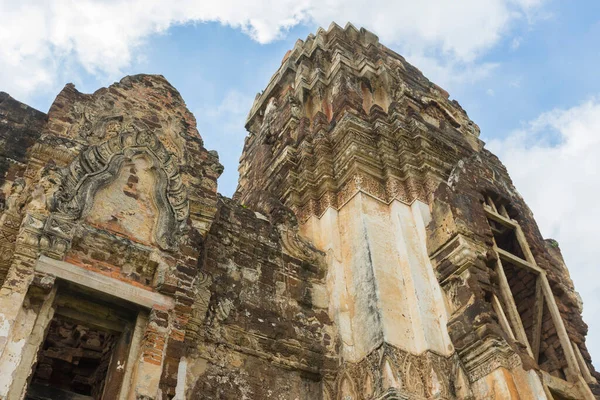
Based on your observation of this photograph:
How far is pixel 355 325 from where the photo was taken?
7906 millimetres

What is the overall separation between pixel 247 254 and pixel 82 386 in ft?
9.06

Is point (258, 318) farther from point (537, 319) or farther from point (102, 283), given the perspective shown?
point (537, 319)

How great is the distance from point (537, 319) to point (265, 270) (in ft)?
13.9

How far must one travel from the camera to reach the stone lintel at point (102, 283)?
17.6ft

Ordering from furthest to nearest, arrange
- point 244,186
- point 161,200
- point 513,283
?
point 244,186 < point 513,283 < point 161,200

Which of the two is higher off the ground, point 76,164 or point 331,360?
point 76,164

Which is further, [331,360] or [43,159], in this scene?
[331,360]

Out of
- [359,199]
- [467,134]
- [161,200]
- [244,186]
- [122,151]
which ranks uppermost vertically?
[467,134]

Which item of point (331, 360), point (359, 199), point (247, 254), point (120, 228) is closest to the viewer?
point (120, 228)

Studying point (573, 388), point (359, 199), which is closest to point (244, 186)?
point (359, 199)

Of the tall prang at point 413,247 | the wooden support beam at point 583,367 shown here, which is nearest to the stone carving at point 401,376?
the tall prang at point 413,247

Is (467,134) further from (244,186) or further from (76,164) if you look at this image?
(76,164)

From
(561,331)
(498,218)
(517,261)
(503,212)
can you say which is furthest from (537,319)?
(503,212)

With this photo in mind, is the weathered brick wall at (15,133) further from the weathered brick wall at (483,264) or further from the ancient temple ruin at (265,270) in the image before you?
the weathered brick wall at (483,264)
